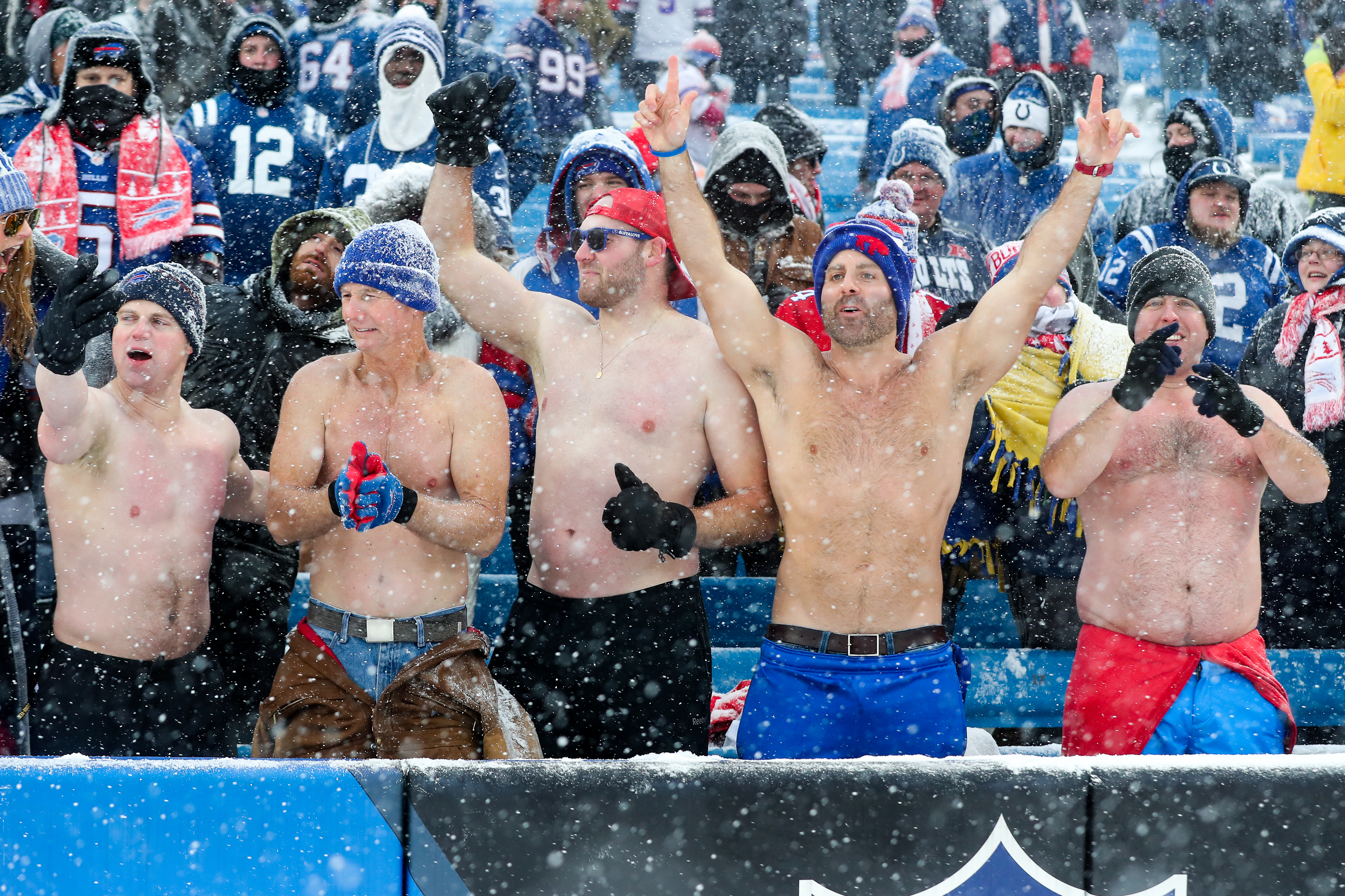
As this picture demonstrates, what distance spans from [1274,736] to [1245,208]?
3.37m

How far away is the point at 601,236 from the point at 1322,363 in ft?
9.93

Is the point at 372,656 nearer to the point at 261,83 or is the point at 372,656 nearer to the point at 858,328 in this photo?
the point at 858,328

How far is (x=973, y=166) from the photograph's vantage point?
21.9 feet

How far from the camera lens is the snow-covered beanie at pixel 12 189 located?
374 cm

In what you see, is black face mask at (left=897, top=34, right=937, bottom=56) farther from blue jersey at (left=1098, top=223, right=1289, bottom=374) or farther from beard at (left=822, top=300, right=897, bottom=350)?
beard at (left=822, top=300, right=897, bottom=350)

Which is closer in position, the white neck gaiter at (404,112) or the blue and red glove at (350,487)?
the blue and red glove at (350,487)

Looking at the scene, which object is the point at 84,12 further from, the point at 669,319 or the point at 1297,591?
the point at 1297,591

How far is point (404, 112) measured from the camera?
6.09 meters

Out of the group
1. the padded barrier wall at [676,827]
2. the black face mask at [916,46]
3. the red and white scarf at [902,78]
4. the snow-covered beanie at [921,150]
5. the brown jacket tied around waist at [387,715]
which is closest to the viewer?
the padded barrier wall at [676,827]

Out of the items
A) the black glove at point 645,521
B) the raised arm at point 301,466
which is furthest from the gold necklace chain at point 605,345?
the raised arm at point 301,466

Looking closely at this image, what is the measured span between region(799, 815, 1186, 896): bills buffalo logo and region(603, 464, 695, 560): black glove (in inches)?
41.0

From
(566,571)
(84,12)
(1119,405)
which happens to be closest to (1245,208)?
(1119,405)

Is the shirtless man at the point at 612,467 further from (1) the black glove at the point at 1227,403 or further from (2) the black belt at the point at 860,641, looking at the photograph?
(1) the black glove at the point at 1227,403

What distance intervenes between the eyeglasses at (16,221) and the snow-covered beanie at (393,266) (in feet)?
3.46
